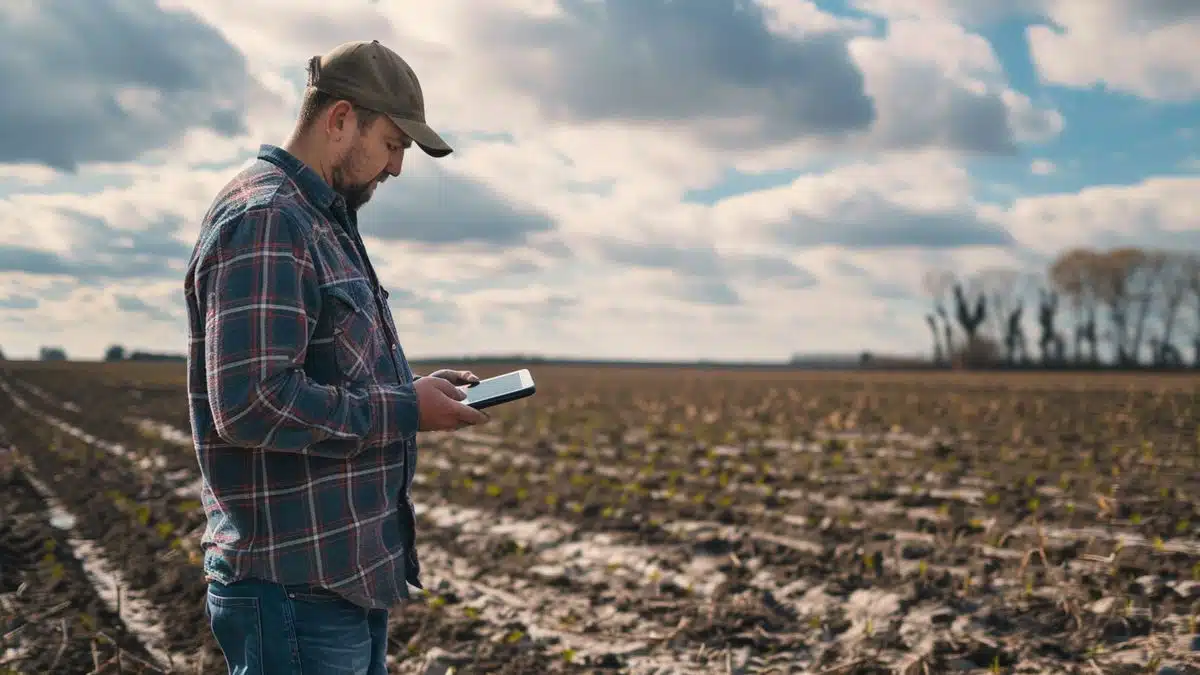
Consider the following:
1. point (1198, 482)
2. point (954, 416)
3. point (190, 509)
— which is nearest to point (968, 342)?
point (954, 416)

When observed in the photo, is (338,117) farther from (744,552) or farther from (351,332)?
(744,552)

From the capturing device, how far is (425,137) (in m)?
2.39

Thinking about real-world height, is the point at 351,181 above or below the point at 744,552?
above

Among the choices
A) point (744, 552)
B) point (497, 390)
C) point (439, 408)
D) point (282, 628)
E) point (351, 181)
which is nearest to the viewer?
point (282, 628)

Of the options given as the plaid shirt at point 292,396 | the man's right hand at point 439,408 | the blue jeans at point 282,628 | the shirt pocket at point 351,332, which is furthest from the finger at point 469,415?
the blue jeans at point 282,628

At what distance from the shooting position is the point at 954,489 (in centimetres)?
998

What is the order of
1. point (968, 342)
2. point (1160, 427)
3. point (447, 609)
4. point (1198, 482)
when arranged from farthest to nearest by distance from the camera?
1. point (968, 342)
2. point (1160, 427)
3. point (1198, 482)
4. point (447, 609)

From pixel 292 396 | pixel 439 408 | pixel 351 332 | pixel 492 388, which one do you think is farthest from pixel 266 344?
pixel 492 388

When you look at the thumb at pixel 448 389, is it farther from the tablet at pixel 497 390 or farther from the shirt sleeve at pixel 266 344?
the shirt sleeve at pixel 266 344

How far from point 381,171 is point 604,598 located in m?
4.71

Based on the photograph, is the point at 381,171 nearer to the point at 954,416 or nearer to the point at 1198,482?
the point at 1198,482

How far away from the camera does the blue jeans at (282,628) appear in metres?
2.18

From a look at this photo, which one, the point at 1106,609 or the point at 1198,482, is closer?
the point at 1106,609

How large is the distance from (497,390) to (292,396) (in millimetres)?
597
